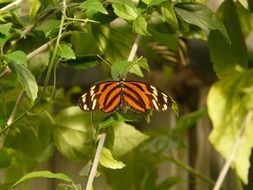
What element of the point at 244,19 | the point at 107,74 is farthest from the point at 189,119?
the point at 244,19

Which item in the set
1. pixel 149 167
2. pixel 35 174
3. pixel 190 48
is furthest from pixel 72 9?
pixel 190 48

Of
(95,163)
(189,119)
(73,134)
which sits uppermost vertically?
(95,163)

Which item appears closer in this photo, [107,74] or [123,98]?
[123,98]

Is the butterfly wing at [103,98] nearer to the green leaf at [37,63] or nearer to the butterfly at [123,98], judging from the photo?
the butterfly at [123,98]

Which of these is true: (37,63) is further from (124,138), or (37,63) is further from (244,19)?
(244,19)

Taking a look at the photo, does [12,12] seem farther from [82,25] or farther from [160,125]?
[160,125]

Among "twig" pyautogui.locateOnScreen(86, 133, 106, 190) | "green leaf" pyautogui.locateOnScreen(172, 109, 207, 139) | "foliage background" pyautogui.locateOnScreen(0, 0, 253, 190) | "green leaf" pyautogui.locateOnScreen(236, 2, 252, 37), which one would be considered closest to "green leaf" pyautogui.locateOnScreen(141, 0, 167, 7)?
"foliage background" pyautogui.locateOnScreen(0, 0, 253, 190)
